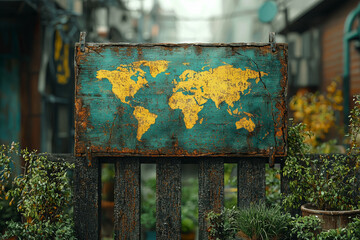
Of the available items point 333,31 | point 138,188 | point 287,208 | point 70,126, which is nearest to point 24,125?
point 70,126

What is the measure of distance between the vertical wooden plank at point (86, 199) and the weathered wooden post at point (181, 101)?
11 cm

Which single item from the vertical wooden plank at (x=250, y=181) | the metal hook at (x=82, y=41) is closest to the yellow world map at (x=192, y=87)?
the metal hook at (x=82, y=41)

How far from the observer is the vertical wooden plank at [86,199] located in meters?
3.22

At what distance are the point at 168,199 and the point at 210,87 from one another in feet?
3.09

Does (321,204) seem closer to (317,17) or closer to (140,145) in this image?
(140,145)

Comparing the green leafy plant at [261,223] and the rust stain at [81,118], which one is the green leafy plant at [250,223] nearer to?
the green leafy plant at [261,223]

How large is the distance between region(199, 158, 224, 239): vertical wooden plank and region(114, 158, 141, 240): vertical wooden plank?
0.50 m

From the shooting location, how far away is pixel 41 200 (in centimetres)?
302

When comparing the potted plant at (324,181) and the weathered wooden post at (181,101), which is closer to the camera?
the potted plant at (324,181)

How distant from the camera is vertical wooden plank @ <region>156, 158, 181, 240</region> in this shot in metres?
3.20

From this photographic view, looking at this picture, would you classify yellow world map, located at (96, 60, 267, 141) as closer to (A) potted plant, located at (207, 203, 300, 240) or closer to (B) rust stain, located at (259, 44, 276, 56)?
(B) rust stain, located at (259, 44, 276, 56)

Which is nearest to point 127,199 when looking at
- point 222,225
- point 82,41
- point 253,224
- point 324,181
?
point 222,225

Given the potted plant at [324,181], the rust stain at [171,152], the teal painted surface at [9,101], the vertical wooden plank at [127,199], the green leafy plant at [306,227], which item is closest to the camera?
the green leafy plant at [306,227]

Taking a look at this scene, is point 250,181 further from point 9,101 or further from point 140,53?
point 9,101
